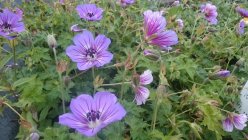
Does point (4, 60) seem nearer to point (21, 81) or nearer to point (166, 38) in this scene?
point (21, 81)

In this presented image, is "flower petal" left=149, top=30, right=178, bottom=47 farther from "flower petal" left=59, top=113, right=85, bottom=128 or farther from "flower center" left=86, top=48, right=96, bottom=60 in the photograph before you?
"flower petal" left=59, top=113, right=85, bottom=128

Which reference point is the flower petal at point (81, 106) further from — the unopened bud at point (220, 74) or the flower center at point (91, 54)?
the unopened bud at point (220, 74)

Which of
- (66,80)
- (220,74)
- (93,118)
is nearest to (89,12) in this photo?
(66,80)

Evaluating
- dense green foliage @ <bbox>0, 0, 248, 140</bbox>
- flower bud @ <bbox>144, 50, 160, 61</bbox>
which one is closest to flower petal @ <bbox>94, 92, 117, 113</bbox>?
dense green foliage @ <bbox>0, 0, 248, 140</bbox>

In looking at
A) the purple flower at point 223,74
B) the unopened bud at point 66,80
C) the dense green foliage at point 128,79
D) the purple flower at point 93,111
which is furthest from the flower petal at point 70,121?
the purple flower at point 223,74

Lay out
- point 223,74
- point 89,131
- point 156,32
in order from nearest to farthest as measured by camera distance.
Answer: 1. point 89,131
2. point 156,32
3. point 223,74
